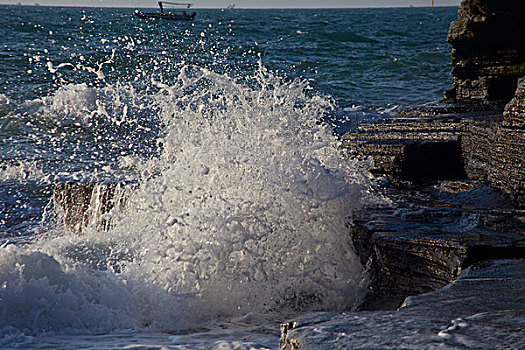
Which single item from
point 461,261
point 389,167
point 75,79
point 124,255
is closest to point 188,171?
point 124,255

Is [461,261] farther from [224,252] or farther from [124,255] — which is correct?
[124,255]

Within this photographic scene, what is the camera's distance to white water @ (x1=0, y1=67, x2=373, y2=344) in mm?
2795

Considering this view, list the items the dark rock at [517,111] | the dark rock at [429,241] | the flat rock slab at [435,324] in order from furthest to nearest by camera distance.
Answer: the dark rock at [517,111]
the dark rock at [429,241]
the flat rock slab at [435,324]

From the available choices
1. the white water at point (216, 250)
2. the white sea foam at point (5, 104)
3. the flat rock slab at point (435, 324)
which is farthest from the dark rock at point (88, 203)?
the white sea foam at point (5, 104)

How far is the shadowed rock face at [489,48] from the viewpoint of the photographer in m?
6.22

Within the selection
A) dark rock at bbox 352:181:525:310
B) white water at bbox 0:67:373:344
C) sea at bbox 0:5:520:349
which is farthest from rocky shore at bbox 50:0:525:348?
white water at bbox 0:67:373:344

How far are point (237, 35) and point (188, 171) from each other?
2042 cm

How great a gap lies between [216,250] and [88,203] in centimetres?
208

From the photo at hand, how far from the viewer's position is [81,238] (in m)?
4.35

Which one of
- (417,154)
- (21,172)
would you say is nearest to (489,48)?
(417,154)

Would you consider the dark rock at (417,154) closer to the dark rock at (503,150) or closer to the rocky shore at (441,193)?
the rocky shore at (441,193)

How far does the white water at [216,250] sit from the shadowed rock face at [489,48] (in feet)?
11.1

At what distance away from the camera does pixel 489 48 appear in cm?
658

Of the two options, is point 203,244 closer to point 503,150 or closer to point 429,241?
point 429,241
